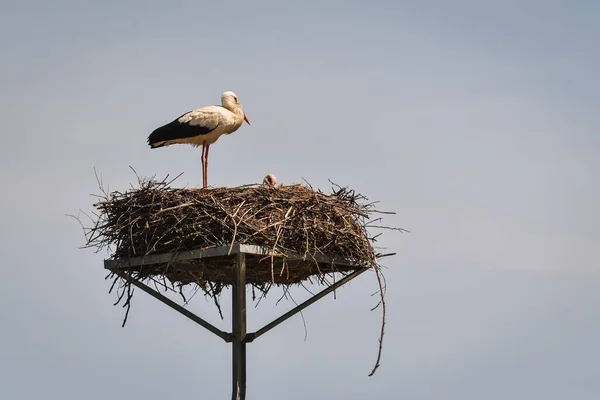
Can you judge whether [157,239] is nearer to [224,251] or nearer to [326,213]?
[224,251]

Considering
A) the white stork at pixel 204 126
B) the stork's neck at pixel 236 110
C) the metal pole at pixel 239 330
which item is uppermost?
the stork's neck at pixel 236 110

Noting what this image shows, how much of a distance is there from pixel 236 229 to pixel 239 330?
932 mm

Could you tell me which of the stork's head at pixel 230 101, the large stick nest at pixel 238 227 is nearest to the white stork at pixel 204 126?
the stork's head at pixel 230 101

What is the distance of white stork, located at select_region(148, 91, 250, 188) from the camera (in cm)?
1221

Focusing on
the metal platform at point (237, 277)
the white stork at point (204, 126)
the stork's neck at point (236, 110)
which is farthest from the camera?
the stork's neck at point (236, 110)

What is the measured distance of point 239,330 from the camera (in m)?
10.3

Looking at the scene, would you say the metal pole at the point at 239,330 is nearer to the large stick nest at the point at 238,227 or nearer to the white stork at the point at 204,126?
the large stick nest at the point at 238,227

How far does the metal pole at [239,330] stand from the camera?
10016 mm

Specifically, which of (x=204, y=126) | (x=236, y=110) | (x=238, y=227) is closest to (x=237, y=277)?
(x=238, y=227)

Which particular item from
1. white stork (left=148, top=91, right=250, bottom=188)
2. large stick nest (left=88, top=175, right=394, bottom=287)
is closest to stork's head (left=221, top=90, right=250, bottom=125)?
white stork (left=148, top=91, right=250, bottom=188)

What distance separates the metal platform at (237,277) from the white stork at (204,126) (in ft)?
6.55

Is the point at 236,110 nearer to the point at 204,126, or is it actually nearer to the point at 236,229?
the point at 204,126

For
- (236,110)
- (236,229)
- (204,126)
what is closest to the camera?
(236,229)

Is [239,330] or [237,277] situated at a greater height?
[237,277]
